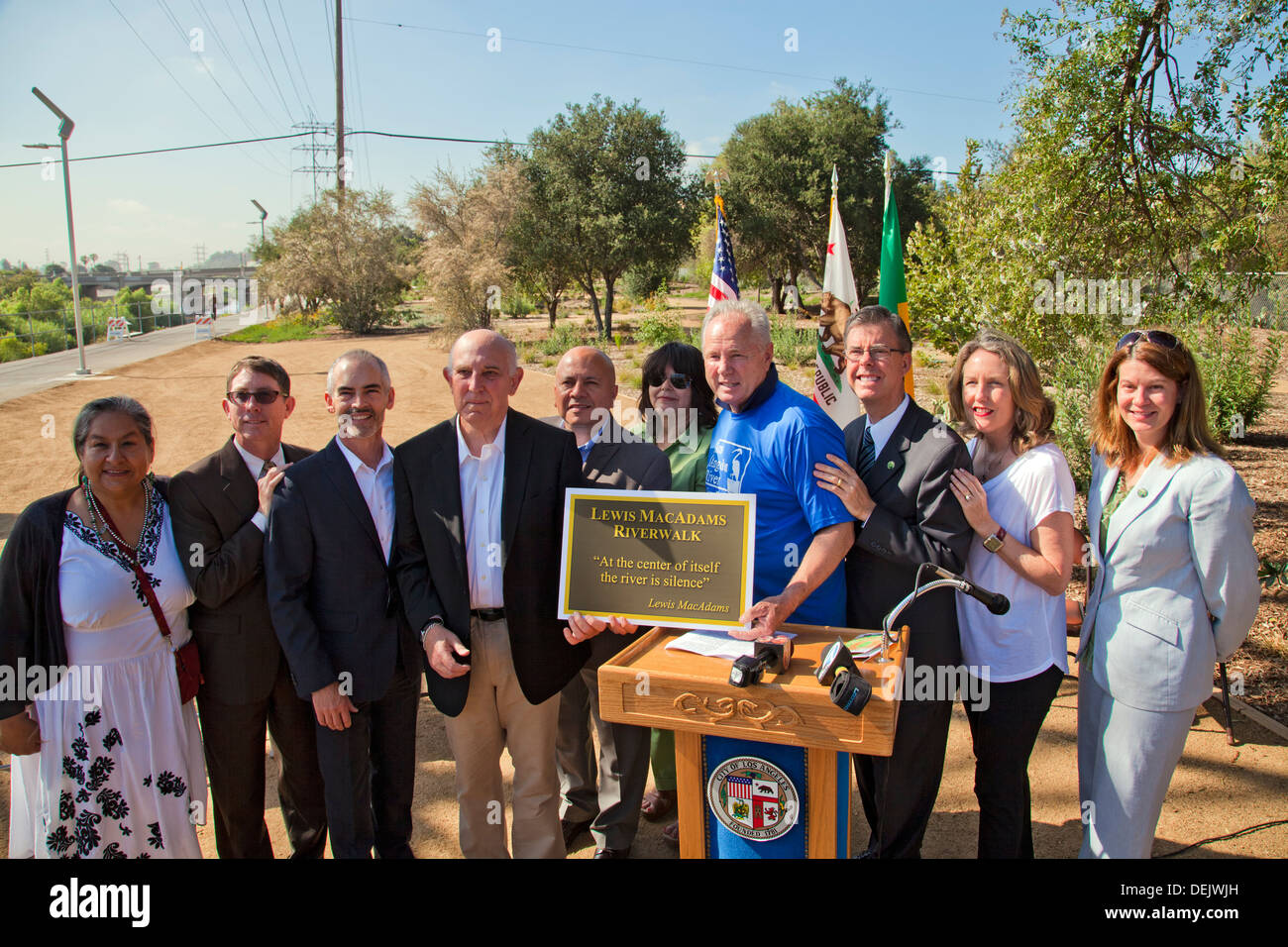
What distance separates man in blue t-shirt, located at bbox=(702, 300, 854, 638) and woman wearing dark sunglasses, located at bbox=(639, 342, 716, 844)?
82 centimetres

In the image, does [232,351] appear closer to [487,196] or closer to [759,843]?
[487,196]

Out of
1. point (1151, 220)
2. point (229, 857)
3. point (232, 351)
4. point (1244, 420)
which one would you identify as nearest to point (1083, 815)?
point (229, 857)

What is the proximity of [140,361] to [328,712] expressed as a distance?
30.0 metres

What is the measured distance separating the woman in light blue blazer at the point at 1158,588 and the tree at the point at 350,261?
39661 mm

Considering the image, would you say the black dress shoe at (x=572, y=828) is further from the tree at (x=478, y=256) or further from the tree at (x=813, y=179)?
the tree at (x=813, y=179)

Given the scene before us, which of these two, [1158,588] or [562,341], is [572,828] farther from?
[562,341]

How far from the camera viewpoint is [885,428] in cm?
332

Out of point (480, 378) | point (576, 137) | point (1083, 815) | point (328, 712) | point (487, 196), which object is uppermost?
point (576, 137)

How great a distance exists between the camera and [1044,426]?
3260 mm

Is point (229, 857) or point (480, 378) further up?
point (480, 378)

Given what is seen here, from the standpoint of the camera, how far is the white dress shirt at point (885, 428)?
10.9 feet

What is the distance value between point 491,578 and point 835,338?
517 cm

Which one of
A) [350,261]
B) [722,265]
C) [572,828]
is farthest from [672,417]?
[350,261]

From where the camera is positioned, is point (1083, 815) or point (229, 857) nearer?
point (1083, 815)
